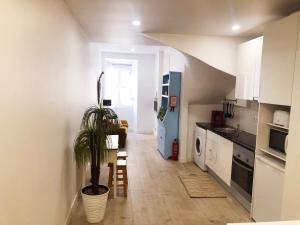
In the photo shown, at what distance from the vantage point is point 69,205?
2.97 metres

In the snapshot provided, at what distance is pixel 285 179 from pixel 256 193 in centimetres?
61

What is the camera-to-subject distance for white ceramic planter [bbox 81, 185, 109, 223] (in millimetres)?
2812

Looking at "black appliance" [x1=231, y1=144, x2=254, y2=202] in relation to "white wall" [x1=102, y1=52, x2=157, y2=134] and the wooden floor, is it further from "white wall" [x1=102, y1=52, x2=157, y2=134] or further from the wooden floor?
"white wall" [x1=102, y1=52, x2=157, y2=134]

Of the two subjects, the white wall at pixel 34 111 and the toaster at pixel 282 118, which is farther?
the toaster at pixel 282 118

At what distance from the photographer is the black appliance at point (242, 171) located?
3.12m

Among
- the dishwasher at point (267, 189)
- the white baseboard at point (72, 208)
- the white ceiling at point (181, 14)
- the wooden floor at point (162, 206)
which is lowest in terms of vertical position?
the wooden floor at point (162, 206)

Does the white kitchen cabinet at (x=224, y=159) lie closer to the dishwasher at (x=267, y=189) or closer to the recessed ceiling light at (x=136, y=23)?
the dishwasher at (x=267, y=189)

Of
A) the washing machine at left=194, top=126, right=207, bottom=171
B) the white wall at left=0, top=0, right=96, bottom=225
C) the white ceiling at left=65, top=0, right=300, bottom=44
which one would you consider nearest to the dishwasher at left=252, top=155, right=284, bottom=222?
the white ceiling at left=65, top=0, right=300, bottom=44

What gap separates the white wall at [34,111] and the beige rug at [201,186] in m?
1.98

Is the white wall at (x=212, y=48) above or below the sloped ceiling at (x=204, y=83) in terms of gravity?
above

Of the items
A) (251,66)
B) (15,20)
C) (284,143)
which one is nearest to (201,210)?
(284,143)

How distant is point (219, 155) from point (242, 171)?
0.80m

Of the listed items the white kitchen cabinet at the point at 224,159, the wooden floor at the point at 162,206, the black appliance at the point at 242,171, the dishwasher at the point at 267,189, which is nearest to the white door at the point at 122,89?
the wooden floor at the point at 162,206

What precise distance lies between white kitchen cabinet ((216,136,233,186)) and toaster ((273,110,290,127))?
1032 mm
